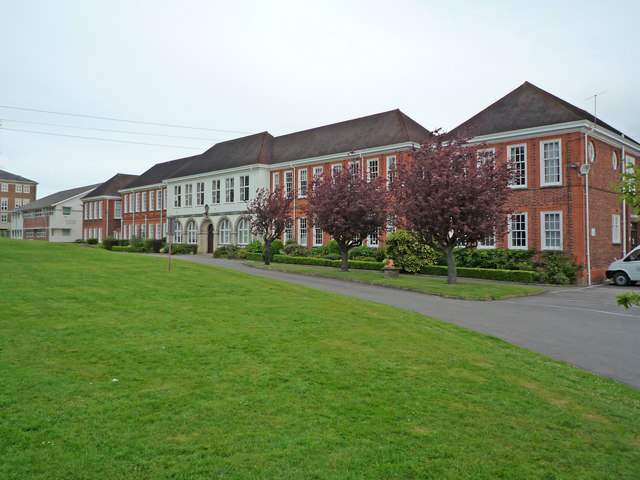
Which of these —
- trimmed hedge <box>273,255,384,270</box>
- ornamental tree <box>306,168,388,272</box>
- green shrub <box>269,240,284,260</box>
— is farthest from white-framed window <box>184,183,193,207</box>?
ornamental tree <box>306,168,388,272</box>

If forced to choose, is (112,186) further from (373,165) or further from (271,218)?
(373,165)

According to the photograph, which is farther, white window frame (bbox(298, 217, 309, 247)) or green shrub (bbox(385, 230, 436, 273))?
white window frame (bbox(298, 217, 309, 247))

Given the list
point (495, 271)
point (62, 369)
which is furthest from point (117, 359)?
point (495, 271)

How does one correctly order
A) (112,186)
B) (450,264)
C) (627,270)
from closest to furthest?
(450,264), (627,270), (112,186)

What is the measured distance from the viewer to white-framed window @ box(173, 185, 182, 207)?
51.4 metres

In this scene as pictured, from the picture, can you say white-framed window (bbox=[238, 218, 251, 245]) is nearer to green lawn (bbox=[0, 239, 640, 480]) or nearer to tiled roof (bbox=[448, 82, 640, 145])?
tiled roof (bbox=[448, 82, 640, 145])

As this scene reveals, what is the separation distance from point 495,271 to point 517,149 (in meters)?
7.96

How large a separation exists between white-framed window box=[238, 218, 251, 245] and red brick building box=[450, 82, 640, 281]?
22725 mm

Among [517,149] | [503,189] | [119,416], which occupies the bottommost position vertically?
[119,416]

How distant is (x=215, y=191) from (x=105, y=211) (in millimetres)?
28511

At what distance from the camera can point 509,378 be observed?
6605 mm

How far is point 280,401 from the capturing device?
199 inches

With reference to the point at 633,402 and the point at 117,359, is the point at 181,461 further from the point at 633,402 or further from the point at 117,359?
the point at 633,402

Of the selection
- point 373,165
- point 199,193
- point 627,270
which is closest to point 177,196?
point 199,193
